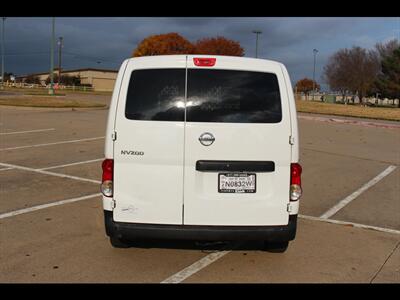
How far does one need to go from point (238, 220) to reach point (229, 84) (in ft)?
4.08

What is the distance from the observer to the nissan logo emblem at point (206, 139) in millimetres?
3893

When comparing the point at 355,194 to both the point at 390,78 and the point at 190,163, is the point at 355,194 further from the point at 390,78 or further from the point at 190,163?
the point at 390,78

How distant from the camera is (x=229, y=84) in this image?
4.02 m

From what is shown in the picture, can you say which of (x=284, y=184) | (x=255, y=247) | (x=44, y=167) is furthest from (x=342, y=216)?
(x=44, y=167)

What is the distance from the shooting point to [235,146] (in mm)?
3893

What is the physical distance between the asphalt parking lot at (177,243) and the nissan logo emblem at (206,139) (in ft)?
4.07

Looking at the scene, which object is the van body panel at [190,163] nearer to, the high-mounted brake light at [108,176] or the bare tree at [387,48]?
the high-mounted brake light at [108,176]

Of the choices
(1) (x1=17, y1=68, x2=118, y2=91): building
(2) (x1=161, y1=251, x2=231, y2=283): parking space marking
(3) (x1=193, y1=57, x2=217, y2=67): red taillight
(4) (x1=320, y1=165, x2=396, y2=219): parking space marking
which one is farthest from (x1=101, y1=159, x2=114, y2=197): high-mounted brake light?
(1) (x1=17, y1=68, x2=118, y2=91): building

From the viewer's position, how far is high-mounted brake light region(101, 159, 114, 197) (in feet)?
13.1

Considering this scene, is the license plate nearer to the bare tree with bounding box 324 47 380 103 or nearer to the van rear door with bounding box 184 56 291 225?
the van rear door with bounding box 184 56 291 225

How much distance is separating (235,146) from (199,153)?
0.33 m

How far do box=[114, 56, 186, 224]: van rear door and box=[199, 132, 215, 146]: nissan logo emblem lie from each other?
0.18 metres

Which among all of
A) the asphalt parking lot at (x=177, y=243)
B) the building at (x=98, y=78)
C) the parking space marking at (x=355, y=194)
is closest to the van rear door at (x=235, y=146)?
the asphalt parking lot at (x=177, y=243)

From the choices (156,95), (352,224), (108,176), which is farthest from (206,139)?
(352,224)
